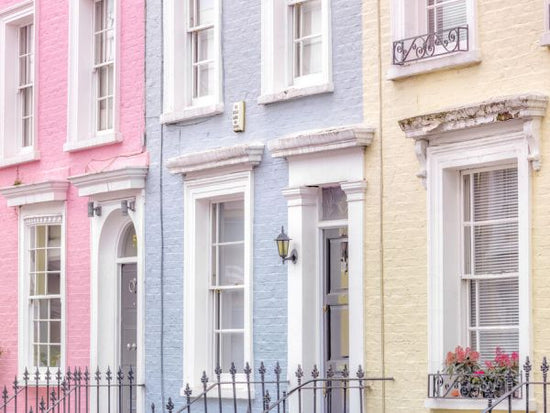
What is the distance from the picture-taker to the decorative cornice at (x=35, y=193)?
21562 millimetres

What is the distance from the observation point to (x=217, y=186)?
18.8 metres

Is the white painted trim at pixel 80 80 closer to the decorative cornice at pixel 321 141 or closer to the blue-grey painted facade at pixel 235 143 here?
the blue-grey painted facade at pixel 235 143

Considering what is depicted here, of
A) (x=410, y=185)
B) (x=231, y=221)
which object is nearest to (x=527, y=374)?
(x=410, y=185)

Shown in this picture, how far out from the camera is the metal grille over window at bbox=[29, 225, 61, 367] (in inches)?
868

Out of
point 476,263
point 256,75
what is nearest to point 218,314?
point 256,75

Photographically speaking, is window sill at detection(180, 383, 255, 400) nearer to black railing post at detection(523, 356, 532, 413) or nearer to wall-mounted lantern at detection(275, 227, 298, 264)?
wall-mounted lantern at detection(275, 227, 298, 264)

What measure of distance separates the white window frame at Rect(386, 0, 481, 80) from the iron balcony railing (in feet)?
0.16

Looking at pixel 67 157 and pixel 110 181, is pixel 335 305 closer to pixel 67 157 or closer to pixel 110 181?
pixel 110 181

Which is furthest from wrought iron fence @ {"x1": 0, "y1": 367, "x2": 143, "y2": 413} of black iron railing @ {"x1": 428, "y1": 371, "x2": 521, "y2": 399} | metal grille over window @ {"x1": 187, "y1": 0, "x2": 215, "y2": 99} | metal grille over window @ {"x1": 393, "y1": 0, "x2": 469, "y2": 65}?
metal grille over window @ {"x1": 393, "y1": 0, "x2": 469, "y2": 65}

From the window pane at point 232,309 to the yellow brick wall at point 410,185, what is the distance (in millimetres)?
2568

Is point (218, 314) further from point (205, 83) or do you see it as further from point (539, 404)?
point (539, 404)

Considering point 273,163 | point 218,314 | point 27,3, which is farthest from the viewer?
point 27,3

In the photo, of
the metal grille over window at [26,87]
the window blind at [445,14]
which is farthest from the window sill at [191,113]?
the metal grille over window at [26,87]

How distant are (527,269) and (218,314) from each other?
5.35m
